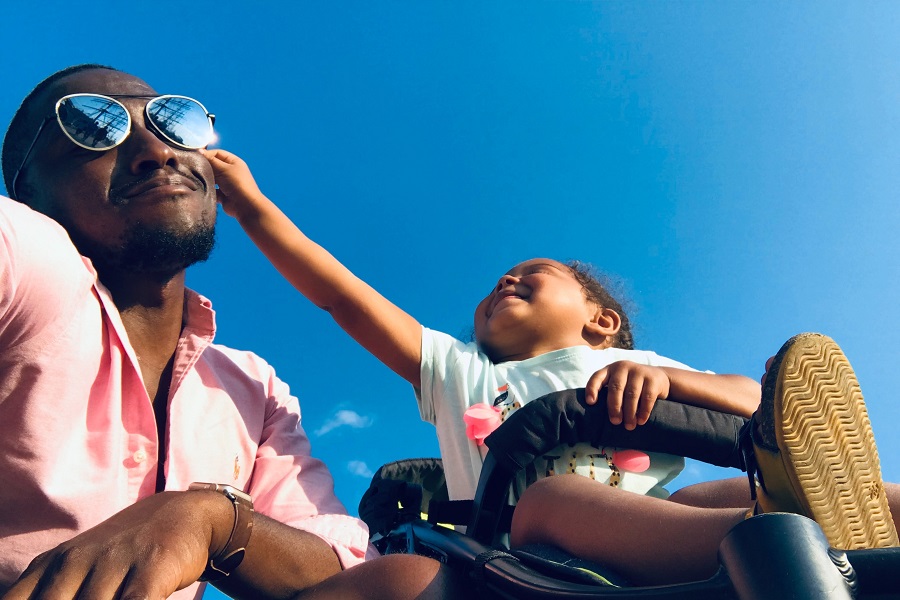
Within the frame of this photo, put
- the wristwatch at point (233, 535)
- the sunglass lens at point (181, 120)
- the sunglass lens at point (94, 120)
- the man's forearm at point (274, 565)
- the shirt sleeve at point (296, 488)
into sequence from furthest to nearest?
the sunglass lens at point (181, 120), the sunglass lens at point (94, 120), the shirt sleeve at point (296, 488), the man's forearm at point (274, 565), the wristwatch at point (233, 535)

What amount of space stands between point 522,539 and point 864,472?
2.43 feet

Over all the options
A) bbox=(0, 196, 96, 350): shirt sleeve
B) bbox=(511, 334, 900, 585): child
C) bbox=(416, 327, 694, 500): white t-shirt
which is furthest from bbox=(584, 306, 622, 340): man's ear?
bbox=(0, 196, 96, 350): shirt sleeve

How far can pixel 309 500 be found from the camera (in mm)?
2244

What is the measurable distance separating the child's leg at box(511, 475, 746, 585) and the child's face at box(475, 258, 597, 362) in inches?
44.8

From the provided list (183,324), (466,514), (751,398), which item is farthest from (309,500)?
(751,398)

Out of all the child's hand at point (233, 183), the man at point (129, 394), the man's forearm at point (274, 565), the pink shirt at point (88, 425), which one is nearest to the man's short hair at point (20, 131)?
the man at point (129, 394)

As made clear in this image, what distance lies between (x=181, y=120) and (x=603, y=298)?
1.95m

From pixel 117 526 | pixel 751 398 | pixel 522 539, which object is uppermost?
pixel 751 398

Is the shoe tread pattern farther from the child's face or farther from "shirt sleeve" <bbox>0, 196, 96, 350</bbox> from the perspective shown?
"shirt sleeve" <bbox>0, 196, 96, 350</bbox>

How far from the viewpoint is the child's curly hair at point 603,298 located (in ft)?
11.1

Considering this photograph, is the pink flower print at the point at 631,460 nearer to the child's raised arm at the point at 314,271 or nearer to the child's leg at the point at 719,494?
the child's leg at the point at 719,494

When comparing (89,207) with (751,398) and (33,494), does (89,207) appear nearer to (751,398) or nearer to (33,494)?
(33,494)

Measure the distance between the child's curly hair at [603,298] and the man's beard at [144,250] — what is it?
1.71m

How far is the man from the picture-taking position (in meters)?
1.31
